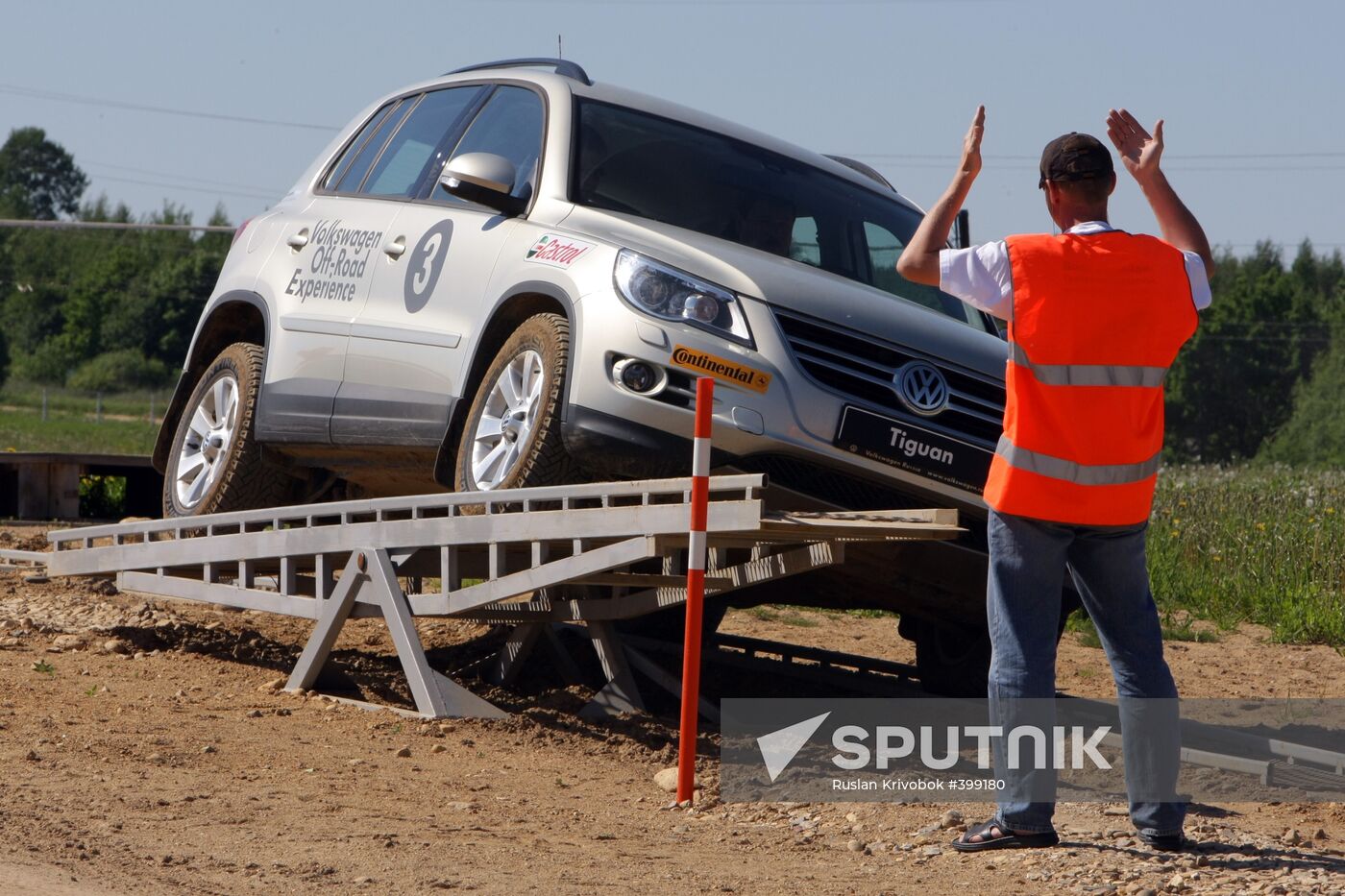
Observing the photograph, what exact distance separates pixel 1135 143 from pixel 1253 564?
852cm

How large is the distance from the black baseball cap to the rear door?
8.61ft

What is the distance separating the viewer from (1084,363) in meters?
4.13

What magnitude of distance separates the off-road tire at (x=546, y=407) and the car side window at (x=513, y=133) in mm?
742

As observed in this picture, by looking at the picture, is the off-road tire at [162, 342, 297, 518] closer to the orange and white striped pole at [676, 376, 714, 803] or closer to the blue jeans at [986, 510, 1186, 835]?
the orange and white striped pole at [676, 376, 714, 803]

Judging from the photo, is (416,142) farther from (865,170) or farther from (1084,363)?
(1084,363)

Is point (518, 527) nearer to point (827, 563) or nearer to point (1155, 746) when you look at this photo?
point (827, 563)

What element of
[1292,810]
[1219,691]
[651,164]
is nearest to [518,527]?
[651,164]

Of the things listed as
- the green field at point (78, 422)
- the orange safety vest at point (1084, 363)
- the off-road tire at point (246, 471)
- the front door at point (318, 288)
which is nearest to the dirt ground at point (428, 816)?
the off-road tire at point (246, 471)

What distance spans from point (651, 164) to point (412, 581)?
249 centimetres

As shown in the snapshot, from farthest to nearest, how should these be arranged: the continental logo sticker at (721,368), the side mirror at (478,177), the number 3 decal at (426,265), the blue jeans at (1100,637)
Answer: the number 3 decal at (426,265), the side mirror at (478,177), the continental logo sticker at (721,368), the blue jeans at (1100,637)

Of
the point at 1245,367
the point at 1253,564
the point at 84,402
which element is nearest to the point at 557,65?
the point at 1253,564

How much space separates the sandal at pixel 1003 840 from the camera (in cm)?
432

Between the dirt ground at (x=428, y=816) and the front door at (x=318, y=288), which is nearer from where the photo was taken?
the dirt ground at (x=428, y=816)

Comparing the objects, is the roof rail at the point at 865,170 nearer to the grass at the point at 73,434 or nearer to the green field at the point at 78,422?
the grass at the point at 73,434
